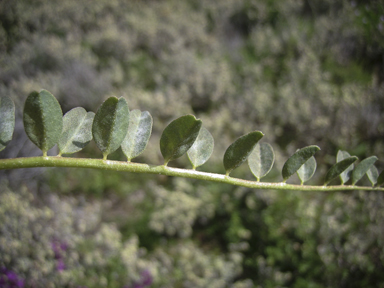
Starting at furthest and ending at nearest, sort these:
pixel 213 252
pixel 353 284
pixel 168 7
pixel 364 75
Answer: pixel 168 7 → pixel 364 75 → pixel 213 252 → pixel 353 284

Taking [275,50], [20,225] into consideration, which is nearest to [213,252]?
[20,225]

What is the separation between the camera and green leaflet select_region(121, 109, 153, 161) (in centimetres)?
34

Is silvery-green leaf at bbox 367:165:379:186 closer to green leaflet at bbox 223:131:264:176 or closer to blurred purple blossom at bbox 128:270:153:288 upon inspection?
green leaflet at bbox 223:131:264:176

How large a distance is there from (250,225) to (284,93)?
1235 mm

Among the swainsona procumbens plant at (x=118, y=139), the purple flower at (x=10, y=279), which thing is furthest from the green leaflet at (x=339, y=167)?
the purple flower at (x=10, y=279)

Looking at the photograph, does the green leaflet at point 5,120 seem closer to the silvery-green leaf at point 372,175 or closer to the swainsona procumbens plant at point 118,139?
the swainsona procumbens plant at point 118,139

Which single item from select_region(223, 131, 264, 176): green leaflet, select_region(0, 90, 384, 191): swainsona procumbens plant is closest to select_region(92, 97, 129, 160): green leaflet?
select_region(0, 90, 384, 191): swainsona procumbens plant

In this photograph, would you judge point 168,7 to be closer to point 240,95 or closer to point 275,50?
point 275,50

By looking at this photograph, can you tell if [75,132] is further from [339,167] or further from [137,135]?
[339,167]

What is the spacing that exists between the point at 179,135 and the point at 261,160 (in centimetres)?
15

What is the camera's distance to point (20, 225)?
126 centimetres

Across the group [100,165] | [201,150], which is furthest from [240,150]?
[100,165]

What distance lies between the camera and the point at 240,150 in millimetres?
324

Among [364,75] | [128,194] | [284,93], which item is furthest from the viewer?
[364,75]
